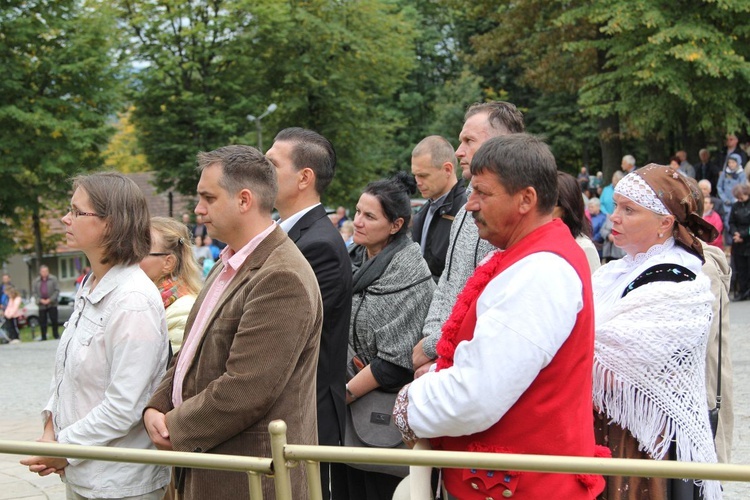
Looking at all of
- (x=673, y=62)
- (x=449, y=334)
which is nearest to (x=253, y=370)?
(x=449, y=334)

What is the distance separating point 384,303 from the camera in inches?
181

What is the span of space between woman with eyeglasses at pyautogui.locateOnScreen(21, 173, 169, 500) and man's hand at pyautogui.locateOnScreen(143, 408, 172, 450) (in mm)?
164

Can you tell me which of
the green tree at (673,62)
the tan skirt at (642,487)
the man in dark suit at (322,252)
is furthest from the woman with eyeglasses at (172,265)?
the green tree at (673,62)

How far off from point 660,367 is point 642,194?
753 millimetres

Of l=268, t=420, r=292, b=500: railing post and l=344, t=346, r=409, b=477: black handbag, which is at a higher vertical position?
l=268, t=420, r=292, b=500: railing post

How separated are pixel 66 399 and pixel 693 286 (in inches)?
101

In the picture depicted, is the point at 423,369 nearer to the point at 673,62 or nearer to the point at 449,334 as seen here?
the point at 449,334

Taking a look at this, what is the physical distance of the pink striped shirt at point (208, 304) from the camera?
331 centimetres

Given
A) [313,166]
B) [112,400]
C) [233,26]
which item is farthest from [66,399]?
[233,26]

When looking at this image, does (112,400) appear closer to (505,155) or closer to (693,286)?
(505,155)

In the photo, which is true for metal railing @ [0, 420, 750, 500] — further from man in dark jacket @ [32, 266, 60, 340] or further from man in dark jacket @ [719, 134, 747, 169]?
man in dark jacket @ [32, 266, 60, 340]

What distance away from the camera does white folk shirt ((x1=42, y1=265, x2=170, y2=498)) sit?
3441 mm

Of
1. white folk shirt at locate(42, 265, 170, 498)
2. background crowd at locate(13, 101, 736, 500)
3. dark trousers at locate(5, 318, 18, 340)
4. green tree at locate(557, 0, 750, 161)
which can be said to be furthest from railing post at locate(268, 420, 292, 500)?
dark trousers at locate(5, 318, 18, 340)

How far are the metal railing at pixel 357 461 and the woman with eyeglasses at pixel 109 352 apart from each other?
19.9 inches
